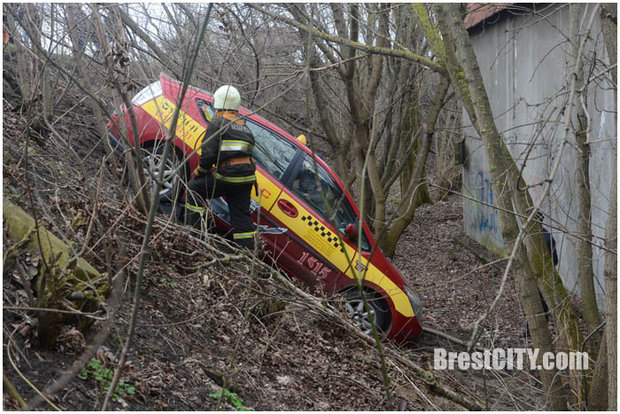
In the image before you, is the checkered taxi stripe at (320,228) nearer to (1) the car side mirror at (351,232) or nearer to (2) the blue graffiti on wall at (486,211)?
(1) the car side mirror at (351,232)

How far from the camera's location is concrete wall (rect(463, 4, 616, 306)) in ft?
26.2

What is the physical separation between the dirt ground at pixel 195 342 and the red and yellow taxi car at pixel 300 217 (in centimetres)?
71

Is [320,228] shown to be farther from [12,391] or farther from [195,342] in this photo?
[12,391]

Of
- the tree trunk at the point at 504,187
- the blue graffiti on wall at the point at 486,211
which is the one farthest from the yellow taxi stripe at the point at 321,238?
the blue graffiti on wall at the point at 486,211

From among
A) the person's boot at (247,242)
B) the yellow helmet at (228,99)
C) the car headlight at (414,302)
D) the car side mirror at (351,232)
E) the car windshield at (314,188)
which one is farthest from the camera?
the car headlight at (414,302)

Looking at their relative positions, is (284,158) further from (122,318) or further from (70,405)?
(70,405)

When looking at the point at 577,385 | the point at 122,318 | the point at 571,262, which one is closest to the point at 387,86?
the point at 571,262

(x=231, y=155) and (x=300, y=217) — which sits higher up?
(x=231, y=155)

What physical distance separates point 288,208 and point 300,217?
0.54 ft

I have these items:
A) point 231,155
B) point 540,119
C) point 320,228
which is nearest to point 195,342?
point 231,155

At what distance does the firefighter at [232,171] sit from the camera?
6.71m

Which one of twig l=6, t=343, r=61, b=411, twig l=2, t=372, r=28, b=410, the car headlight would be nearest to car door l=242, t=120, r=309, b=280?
the car headlight

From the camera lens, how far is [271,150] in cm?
751

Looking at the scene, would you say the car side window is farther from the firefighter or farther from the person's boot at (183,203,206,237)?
the person's boot at (183,203,206,237)
